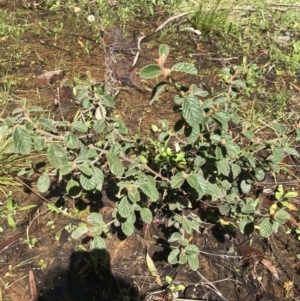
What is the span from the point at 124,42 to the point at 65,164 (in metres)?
2.14

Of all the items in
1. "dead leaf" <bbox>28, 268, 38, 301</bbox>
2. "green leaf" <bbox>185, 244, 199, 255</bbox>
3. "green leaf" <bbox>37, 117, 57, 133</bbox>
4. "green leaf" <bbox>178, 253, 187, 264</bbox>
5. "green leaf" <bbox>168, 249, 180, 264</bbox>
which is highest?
"green leaf" <bbox>37, 117, 57, 133</bbox>

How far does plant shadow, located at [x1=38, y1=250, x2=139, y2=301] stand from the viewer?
2.01 meters

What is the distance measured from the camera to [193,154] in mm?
2096

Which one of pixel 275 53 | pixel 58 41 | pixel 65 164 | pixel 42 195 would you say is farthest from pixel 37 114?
pixel 275 53

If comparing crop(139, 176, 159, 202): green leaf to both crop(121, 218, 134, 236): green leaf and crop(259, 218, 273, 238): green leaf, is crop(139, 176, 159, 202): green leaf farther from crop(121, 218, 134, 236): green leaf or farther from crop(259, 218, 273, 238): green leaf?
crop(259, 218, 273, 238): green leaf

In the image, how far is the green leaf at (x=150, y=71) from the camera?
52.6 inches

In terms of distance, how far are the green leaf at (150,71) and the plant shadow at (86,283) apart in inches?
39.4

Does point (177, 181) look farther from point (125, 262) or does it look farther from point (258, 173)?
point (125, 262)

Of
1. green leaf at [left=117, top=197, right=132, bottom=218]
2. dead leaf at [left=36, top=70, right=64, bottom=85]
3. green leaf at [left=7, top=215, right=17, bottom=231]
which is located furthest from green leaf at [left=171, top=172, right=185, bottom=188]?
dead leaf at [left=36, top=70, right=64, bottom=85]

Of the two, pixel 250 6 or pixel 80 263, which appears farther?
pixel 250 6

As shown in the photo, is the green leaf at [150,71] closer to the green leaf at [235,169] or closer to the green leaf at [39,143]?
the green leaf at [39,143]

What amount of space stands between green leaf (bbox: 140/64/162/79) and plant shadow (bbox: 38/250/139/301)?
100 cm

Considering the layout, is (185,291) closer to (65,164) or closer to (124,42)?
(65,164)

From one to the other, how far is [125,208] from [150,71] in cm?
52
